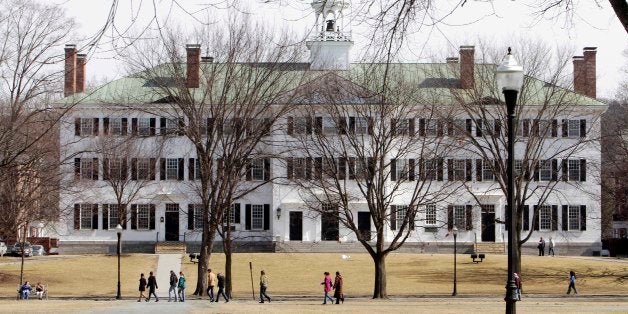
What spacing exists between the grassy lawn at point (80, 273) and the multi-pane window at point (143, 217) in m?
6.57

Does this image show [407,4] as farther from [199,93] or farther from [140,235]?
[140,235]

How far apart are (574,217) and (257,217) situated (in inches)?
863

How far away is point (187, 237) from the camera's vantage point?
72500 millimetres

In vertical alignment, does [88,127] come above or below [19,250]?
above

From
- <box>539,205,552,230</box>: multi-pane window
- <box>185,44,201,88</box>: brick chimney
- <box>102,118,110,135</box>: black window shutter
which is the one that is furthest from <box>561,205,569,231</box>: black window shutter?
<box>185,44,201,88</box>: brick chimney

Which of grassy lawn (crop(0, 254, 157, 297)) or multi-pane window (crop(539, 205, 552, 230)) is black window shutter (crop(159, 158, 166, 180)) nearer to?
grassy lawn (crop(0, 254, 157, 297))

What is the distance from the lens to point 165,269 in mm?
58969

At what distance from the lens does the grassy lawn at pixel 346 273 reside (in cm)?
5012

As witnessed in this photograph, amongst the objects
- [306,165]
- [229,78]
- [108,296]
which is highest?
[229,78]

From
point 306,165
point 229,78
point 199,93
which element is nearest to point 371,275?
point 306,165

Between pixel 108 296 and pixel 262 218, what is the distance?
2693 cm

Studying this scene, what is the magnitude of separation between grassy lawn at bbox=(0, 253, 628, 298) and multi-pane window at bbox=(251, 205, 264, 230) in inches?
280

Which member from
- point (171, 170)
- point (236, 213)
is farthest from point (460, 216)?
point (171, 170)

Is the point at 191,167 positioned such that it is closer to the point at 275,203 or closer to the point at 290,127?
the point at 275,203
